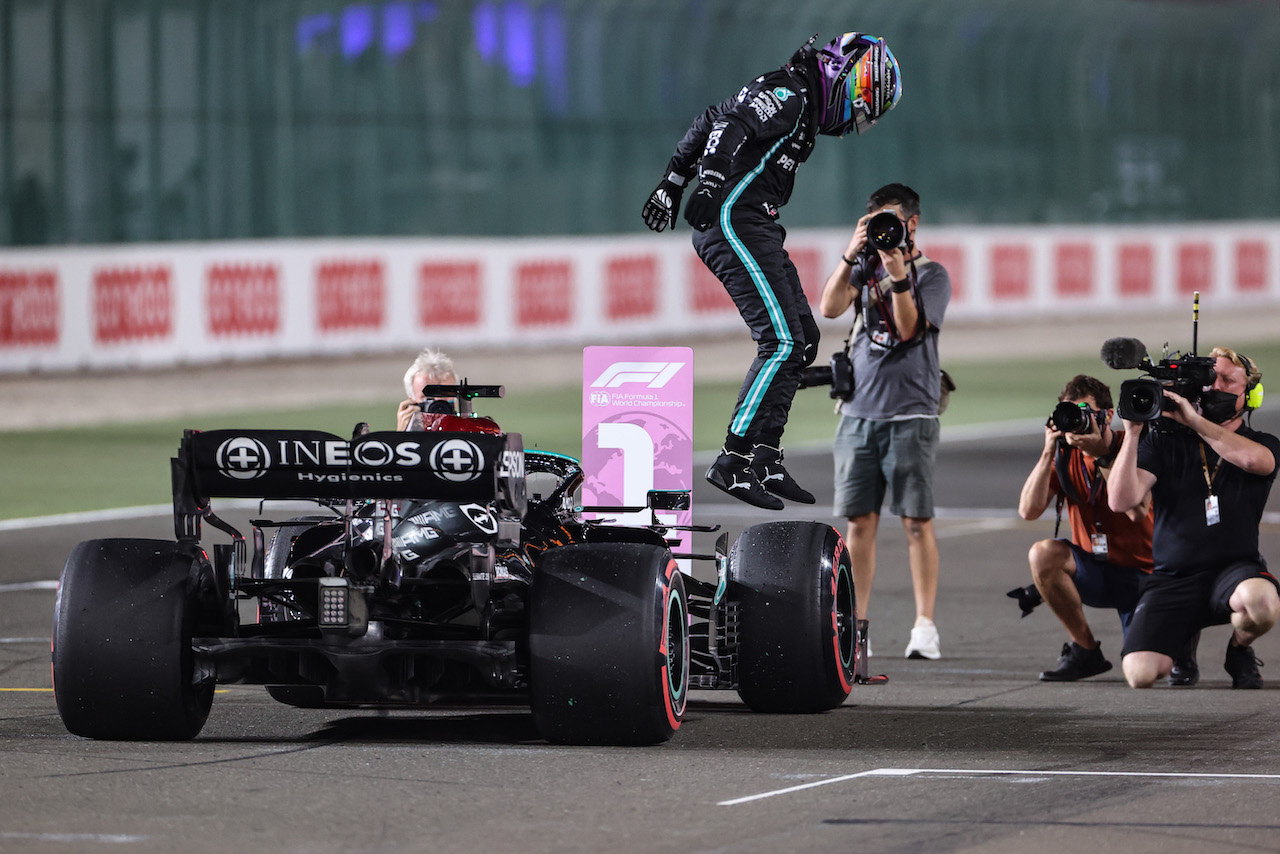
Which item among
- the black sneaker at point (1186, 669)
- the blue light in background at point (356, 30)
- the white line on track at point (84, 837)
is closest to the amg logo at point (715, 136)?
the black sneaker at point (1186, 669)

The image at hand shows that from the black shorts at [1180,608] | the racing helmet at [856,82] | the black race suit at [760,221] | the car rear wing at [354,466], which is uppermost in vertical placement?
the racing helmet at [856,82]

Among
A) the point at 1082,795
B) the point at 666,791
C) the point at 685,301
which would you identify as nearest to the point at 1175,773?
the point at 1082,795

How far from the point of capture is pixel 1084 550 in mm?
10133

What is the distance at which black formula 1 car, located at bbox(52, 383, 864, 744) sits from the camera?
7660mm

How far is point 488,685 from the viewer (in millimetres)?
7758

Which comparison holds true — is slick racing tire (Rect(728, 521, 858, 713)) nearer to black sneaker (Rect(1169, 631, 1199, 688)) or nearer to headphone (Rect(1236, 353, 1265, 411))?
black sneaker (Rect(1169, 631, 1199, 688))

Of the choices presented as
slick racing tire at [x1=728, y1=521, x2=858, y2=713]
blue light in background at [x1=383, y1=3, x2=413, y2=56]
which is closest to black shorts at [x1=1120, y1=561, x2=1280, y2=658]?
slick racing tire at [x1=728, y1=521, x2=858, y2=713]

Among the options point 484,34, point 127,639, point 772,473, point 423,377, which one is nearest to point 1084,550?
point 772,473

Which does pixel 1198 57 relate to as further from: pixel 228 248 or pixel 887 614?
pixel 887 614

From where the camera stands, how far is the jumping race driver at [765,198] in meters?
8.55

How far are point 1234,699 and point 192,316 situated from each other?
15.7 metres

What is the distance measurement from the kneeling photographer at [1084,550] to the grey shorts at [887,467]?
30.4 inches

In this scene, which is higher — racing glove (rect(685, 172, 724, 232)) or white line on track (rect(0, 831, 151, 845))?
racing glove (rect(685, 172, 724, 232))

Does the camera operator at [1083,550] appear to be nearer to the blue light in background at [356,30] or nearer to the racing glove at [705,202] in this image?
the racing glove at [705,202]
